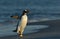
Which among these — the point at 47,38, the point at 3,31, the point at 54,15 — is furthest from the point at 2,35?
the point at 54,15

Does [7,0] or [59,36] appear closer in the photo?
[59,36]

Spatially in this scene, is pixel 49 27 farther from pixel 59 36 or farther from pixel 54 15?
pixel 54 15

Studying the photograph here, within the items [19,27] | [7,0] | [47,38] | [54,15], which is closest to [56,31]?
[47,38]

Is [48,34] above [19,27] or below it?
below

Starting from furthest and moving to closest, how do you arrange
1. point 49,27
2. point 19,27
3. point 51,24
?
point 51,24 → point 49,27 → point 19,27

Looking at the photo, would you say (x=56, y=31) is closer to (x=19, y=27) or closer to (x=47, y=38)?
(x=47, y=38)

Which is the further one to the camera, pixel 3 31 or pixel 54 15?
pixel 54 15

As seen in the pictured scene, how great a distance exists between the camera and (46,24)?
18016mm

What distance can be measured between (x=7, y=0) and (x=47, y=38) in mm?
20160

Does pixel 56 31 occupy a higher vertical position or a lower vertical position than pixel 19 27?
lower

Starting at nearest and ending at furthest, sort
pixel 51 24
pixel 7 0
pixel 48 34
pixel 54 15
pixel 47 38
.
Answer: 1. pixel 47 38
2. pixel 48 34
3. pixel 51 24
4. pixel 54 15
5. pixel 7 0

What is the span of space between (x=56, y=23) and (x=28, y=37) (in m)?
4.65

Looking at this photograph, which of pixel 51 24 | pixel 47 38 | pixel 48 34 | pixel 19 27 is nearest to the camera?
pixel 19 27

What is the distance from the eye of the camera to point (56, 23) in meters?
18.4
